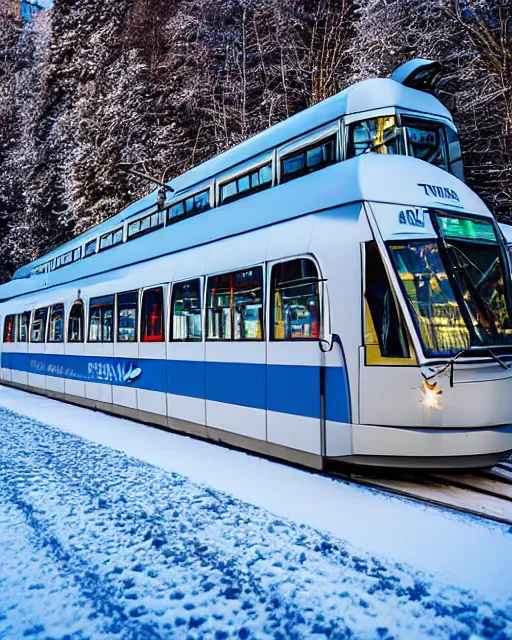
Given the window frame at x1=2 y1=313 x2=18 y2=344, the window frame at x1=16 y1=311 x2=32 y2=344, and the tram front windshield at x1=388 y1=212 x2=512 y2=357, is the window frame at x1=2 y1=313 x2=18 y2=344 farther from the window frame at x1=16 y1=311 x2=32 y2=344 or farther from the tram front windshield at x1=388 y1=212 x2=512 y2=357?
the tram front windshield at x1=388 y1=212 x2=512 y2=357

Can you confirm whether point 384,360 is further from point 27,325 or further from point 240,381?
point 27,325

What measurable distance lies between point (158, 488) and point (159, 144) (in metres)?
23.7

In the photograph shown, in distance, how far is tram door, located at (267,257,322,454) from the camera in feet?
20.2

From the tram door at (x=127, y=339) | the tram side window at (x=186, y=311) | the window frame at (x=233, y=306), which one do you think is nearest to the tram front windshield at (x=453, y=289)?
the window frame at (x=233, y=306)

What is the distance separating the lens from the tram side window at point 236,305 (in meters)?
7.03

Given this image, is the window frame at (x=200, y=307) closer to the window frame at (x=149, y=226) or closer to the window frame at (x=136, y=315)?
the window frame at (x=136, y=315)

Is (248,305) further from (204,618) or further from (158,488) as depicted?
(204,618)

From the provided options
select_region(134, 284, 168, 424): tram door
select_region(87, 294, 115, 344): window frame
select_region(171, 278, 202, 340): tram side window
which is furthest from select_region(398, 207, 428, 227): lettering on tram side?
select_region(87, 294, 115, 344): window frame

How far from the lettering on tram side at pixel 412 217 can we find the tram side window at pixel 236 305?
1.90 m

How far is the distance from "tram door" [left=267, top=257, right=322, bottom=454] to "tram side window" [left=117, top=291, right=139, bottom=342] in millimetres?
3997

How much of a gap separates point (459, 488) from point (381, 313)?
77.2 inches

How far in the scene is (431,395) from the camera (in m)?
5.40

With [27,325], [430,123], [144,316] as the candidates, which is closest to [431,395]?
[430,123]

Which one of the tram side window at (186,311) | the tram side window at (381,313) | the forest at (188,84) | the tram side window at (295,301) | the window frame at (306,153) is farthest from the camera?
the forest at (188,84)
